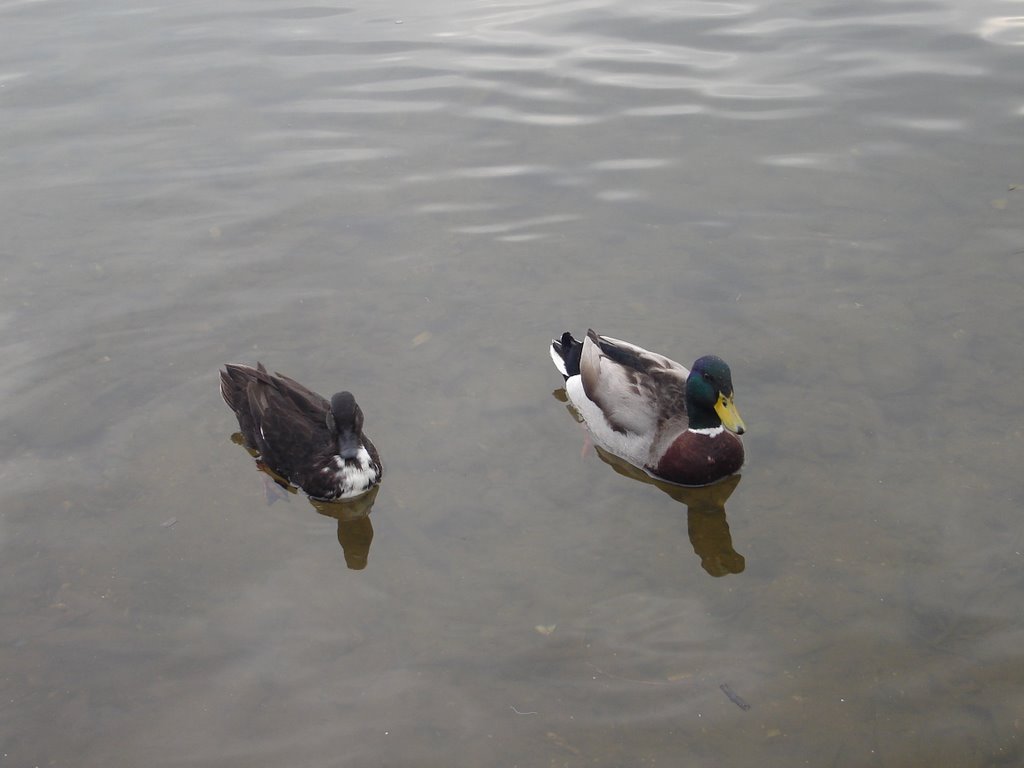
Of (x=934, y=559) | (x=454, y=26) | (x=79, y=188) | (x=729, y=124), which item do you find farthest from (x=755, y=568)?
(x=454, y=26)

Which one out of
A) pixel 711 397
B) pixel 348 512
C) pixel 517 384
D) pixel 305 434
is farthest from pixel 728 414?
pixel 305 434

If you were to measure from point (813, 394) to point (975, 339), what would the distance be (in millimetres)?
1315

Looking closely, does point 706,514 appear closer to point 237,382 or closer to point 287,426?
point 287,426

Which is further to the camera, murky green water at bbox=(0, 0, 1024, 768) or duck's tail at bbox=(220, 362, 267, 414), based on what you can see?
duck's tail at bbox=(220, 362, 267, 414)

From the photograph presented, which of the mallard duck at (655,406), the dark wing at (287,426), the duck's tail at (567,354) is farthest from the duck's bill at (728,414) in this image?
the dark wing at (287,426)

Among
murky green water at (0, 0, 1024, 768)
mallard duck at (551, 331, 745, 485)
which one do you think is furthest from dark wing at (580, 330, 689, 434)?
murky green water at (0, 0, 1024, 768)

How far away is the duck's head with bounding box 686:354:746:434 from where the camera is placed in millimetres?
6785

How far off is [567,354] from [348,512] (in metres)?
2.03

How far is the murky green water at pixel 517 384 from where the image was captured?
17.9 ft

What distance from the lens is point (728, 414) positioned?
22.3 ft

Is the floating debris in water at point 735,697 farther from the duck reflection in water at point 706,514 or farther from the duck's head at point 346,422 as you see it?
the duck's head at point 346,422

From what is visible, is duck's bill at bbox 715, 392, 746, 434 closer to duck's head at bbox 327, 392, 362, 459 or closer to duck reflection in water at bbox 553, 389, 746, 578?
duck reflection in water at bbox 553, 389, 746, 578

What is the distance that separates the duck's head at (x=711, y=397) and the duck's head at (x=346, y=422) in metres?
2.18

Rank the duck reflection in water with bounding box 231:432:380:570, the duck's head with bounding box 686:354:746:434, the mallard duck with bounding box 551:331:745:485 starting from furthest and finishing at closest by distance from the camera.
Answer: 1. the mallard duck with bounding box 551:331:745:485
2. the duck's head with bounding box 686:354:746:434
3. the duck reflection in water with bounding box 231:432:380:570
